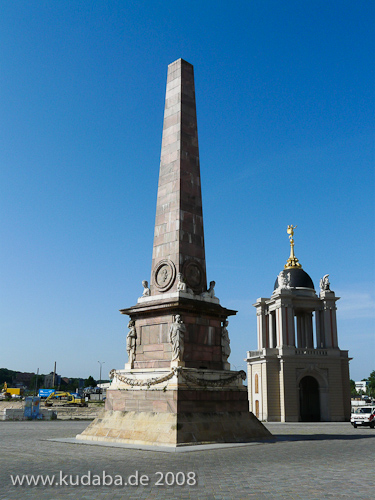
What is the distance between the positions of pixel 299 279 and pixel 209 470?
1669 inches

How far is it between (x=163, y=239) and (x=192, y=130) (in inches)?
209

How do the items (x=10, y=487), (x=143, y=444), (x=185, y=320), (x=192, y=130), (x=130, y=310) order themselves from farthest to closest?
(x=192, y=130) < (x=130, y=310) < (x=185, y=320) < (x=143, y=444) < (x=10, y=487)

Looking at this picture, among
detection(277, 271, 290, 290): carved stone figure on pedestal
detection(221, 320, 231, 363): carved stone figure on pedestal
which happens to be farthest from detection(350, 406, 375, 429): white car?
detection(221, 320, 231, 363): carved stone figure on pedestal

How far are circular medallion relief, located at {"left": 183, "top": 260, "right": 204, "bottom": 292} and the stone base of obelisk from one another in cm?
350

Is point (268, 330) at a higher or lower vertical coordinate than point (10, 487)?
higher

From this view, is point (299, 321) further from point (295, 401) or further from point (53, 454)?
point (53, 454)

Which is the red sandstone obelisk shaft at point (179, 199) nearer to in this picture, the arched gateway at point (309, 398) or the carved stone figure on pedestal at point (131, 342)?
the carved stone figure on pedestal at point (131, 342)

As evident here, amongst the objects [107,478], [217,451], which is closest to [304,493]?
[107,478]

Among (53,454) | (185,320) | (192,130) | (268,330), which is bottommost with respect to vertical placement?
(53,454)

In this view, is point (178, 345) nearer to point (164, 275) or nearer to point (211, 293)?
point (211, 293)

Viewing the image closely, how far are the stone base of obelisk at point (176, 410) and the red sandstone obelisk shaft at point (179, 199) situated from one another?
144 inches

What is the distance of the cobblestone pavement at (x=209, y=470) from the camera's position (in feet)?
28.4

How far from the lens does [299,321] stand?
55.1m

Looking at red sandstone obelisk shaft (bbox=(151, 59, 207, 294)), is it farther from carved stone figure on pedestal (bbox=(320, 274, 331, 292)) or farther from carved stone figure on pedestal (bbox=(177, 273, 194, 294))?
carved stone figure on pedestal (bbox=(320, 274, 331, 292))
